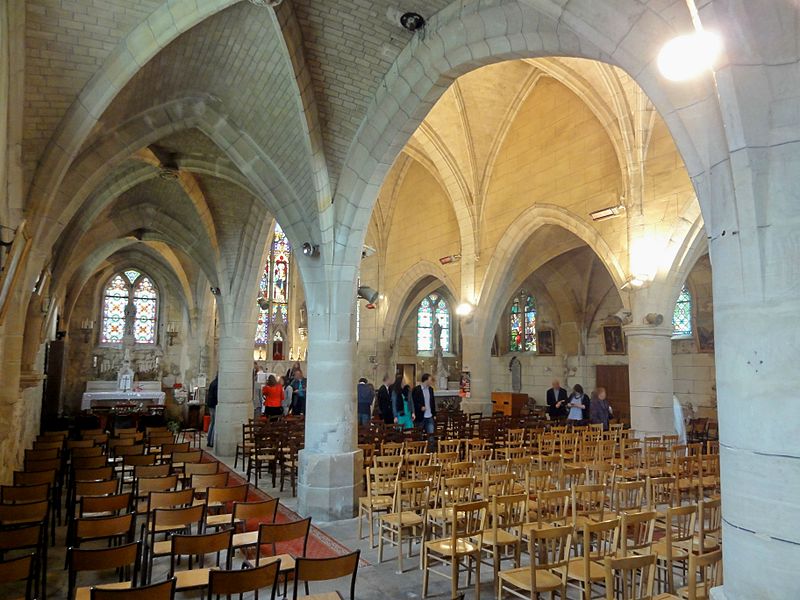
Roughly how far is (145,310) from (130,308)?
23.6 inches

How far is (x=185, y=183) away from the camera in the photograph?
12.4m

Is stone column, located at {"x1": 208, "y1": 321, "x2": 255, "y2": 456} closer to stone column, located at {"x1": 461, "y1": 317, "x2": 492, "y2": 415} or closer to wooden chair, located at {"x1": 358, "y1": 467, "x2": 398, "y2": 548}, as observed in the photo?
stone column, located at {"x1": 461, "y1": 317, "x2": 492, "y2": 415}

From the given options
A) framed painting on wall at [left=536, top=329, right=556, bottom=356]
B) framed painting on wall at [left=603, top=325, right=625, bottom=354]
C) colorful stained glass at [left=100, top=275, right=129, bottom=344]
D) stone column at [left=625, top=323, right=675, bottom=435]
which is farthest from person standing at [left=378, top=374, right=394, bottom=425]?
colorful stained glass at [left=100, top=275, right=129, bottom=344]

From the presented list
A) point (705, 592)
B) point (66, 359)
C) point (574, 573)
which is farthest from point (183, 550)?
point (66, 359)

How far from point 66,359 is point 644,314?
20.1m

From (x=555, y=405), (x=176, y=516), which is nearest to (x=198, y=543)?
(x=176, y=516)

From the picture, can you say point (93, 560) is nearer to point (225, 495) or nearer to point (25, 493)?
point (225, 495)

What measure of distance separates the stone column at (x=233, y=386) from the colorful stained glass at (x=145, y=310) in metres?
12.1

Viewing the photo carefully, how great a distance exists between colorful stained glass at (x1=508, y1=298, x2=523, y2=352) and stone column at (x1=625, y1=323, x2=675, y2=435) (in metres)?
11.9

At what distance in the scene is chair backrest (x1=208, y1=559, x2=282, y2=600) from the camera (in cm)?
321

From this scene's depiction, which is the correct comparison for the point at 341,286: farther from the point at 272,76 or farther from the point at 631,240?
the point at 631,240

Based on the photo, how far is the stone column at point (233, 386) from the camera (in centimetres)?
1266

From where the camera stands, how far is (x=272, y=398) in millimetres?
12891

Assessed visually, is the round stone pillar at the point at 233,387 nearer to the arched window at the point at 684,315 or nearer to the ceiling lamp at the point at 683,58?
the ceiling lamp at the point at 683,58
